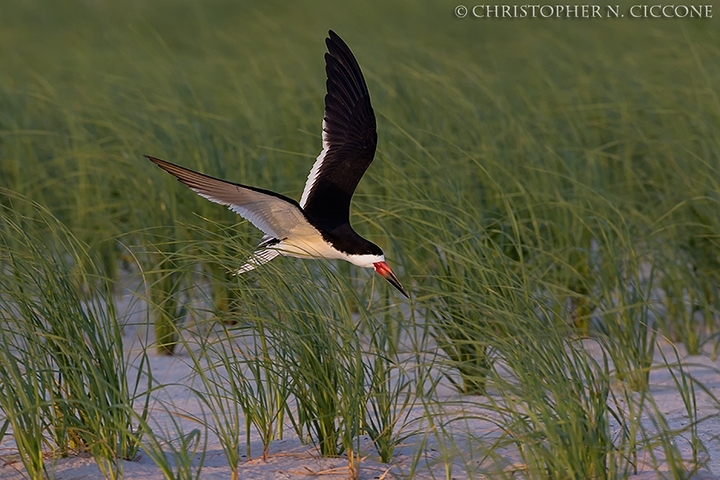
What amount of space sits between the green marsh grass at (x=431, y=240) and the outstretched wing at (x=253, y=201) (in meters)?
0.11

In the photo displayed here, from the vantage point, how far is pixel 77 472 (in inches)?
107

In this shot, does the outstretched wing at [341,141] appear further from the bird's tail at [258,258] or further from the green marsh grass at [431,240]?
the bird's tail at [258,258]

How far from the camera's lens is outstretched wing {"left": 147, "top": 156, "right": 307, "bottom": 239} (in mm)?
2896

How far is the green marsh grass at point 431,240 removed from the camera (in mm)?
2688

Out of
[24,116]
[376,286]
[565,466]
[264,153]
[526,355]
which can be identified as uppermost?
[24,116]

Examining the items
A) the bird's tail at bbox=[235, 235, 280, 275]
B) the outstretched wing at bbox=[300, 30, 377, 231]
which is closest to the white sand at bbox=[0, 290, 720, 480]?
the bird's tail at bbox=[235, 235, 280, 275]

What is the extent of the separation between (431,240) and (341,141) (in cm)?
54

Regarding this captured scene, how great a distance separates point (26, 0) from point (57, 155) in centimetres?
1231

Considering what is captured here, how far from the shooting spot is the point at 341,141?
400cm

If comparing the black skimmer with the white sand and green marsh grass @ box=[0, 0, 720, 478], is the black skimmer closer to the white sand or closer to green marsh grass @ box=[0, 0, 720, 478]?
green marsh grass @ box=[0, 0, 720, 478]

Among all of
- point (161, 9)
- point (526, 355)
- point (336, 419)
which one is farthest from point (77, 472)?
point (161, 9)

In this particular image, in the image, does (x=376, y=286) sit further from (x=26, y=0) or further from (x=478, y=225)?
(x=26, y=0)

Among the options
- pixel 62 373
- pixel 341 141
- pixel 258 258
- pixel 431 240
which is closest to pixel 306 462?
pixel 258 258

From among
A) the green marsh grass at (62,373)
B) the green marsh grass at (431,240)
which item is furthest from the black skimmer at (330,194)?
the green marsh grass at (62,373)
